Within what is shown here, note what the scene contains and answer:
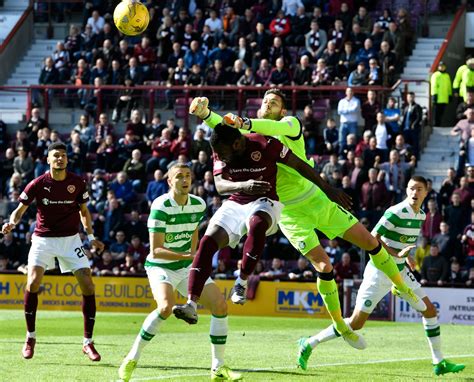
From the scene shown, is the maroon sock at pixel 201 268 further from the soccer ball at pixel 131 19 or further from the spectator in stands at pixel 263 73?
the spectator in stands at pixel 263 73

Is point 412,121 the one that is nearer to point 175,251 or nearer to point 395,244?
point 395,244

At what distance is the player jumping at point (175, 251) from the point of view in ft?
42.5

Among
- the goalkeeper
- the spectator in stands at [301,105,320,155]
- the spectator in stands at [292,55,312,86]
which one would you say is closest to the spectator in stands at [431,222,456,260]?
the spectator in stands at [301,105,320,155]

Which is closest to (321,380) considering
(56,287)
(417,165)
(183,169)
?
(183,169)

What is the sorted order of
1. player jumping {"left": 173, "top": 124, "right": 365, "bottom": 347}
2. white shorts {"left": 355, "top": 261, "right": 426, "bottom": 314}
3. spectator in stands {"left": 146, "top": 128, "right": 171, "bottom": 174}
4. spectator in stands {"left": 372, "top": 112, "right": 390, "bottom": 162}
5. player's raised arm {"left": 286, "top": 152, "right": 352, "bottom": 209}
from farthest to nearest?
spectator in stands {"left": 146, "top": 128, "right": 171, "bottom": 174} → spectator in stands {"left": 372, "top": 112, "right": 390, "bottom": 162} → white shorts {"left": 355, "top": 261, "right": 426, "bottom": 314} → player's raised arm {"left": 286, "top": 152, "right": 352, "bottom": 209} → player jumping {"left": 173, "top": 124, "right": 365, "bottom": 347}

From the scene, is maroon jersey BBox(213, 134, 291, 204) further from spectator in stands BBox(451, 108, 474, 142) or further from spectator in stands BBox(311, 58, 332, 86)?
spectator in stands BBox(311, 58, 332, 86)

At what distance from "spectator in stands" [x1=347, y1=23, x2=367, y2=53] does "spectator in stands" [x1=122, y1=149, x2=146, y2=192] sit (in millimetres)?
6252

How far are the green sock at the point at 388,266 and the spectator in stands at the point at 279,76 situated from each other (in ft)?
56.0

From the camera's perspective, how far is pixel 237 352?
16.4 meters

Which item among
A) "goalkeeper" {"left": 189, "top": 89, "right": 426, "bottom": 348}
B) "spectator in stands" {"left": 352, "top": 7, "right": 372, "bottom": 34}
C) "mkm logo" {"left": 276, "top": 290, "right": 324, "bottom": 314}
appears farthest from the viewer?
"spectator in stands" {"left": 352, "top": 7, "right": 372, "bottom": 34}

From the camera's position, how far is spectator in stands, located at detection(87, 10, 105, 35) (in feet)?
116

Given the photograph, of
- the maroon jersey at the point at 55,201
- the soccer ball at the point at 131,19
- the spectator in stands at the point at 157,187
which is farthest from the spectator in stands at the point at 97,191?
the maroon jersey at the point at 55,201

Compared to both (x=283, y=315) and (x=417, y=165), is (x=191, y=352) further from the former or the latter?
(x=417, y=165)

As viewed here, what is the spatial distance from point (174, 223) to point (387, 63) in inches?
702
